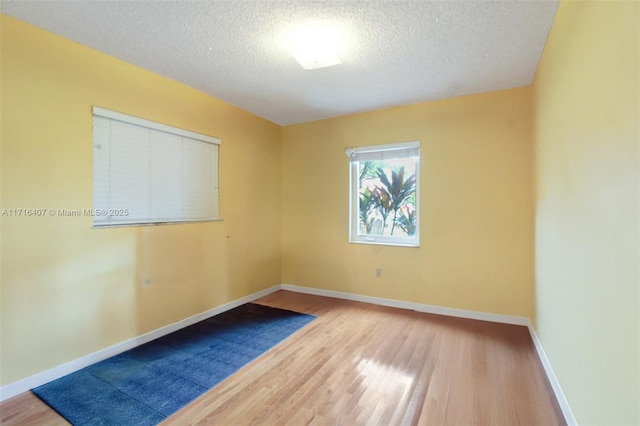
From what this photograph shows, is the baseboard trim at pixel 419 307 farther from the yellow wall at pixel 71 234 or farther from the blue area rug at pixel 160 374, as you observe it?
the yellow wall at pixel 71 234

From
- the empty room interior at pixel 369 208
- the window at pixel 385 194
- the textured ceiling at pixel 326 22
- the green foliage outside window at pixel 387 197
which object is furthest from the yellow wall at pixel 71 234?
the green foliage outside window at pixel 387 197

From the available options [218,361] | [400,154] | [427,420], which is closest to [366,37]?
[400,154]

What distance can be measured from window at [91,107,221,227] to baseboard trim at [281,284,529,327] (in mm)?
1806

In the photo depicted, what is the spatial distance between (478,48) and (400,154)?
144 centimetres

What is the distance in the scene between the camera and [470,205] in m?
3.19

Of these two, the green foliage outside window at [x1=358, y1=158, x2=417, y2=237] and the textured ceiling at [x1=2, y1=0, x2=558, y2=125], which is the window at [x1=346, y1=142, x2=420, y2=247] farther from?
the textured ceiling at [x1=2, y1=0, x2=558, y2=125]

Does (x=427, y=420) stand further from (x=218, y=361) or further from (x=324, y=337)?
(x=218, y=361)

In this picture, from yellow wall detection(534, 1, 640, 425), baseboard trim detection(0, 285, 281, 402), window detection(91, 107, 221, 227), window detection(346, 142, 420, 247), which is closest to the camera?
yellow wall detection(534, 1, 640, 425)

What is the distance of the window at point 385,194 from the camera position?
3566 mm

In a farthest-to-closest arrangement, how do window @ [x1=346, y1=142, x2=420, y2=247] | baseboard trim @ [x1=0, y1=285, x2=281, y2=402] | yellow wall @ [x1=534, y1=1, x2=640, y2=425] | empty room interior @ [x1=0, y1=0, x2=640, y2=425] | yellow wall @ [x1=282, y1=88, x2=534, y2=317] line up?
1. window @ [x1=346, y1=142, x2=420, y2=247]
2. yellow wall @ [x1=282, y1=88, x2=534, y2=317]
3. baseboard trim @ [x1=0, y1=285, x2=281, y2=402]
4. empty room interior @ [x1=0, y1=0, x2=640, y2=425]
5. yellow wall @ [x1=534, y1=1, x2=640, y2=425]

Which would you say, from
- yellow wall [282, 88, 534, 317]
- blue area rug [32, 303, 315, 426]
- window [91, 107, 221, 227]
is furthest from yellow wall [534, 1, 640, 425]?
window [91, 107, 221, 227]

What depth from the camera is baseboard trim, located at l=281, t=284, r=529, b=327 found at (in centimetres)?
303

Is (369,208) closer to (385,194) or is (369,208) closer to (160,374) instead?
(385,194)

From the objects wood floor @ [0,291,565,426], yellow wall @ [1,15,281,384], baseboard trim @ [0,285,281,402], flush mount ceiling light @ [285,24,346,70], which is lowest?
wood floor @ [0,291,565,426]
